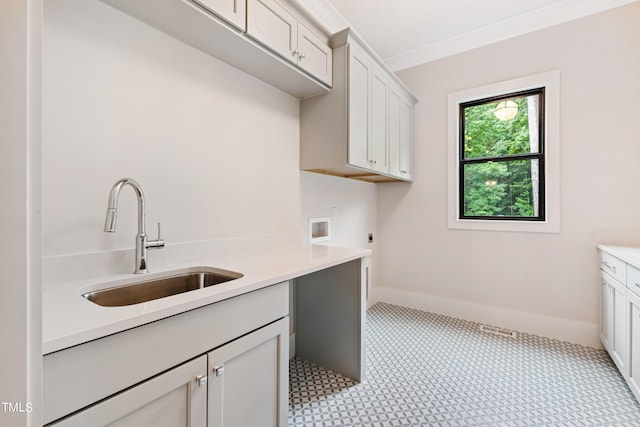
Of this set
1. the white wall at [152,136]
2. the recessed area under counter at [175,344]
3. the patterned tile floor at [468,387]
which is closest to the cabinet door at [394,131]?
the white wall at [152,136]

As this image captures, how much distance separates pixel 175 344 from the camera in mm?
865

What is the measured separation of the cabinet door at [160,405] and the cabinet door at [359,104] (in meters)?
1.51

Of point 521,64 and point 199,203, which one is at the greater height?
point 521,64

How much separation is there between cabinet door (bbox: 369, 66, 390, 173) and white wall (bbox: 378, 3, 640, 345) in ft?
2.67

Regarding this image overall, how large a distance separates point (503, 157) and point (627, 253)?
120 centimetres

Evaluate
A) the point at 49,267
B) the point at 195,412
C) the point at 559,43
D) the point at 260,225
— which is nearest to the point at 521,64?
the point at 559,43

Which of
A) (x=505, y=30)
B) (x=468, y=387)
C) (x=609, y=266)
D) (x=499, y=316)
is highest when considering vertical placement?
(x=505, y=30)

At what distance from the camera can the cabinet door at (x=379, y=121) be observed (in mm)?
2260

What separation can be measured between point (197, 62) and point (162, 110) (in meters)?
0.35

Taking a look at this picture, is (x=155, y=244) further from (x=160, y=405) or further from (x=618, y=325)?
(x=618, y=325)

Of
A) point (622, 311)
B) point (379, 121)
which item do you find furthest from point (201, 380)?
point (622, 311)

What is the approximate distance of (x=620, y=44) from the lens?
2195 mm

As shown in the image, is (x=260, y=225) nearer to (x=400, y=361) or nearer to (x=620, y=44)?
(x=400, y=361)

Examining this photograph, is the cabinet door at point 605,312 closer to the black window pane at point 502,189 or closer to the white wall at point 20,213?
the black window pane at point 502,189
